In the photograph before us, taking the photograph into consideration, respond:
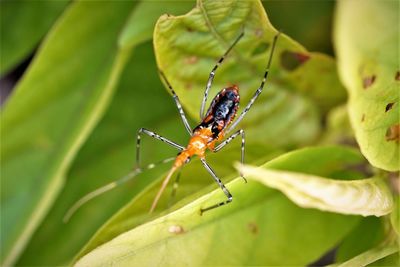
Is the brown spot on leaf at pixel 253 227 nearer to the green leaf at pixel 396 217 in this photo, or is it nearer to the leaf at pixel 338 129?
the green leaf at pixel 396 217

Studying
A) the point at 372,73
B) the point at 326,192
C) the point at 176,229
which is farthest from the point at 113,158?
the point at 326,192

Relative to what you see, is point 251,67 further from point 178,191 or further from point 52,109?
point 52,109

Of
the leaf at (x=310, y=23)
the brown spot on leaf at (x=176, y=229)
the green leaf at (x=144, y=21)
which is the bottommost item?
the leaf at (x=310, y=23)

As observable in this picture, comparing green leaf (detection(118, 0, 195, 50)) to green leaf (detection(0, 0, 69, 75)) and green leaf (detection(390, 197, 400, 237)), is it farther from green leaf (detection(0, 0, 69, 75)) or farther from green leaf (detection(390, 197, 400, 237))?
green leaf (detection(390, 197, 400, 237))

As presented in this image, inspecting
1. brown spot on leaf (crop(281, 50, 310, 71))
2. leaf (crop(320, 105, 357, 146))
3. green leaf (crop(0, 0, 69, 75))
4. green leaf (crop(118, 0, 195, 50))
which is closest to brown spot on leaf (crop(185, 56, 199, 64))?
green leaf (crop(118, 0, 195, 50))

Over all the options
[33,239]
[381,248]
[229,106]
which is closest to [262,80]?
[229,106]

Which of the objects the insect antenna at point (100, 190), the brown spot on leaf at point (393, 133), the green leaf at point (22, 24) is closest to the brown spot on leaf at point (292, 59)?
the brown spot on leaf at point (393, 133)

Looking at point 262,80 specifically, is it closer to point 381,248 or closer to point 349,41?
point 349,41
